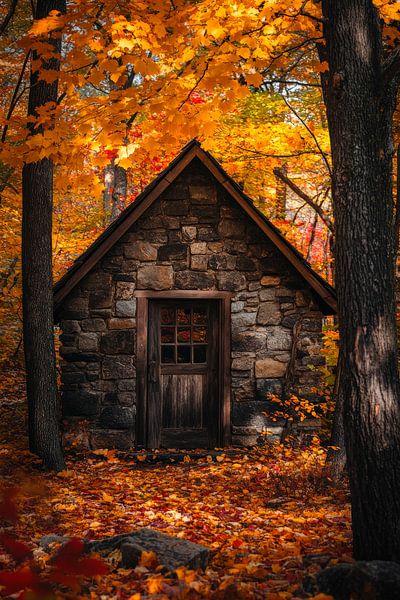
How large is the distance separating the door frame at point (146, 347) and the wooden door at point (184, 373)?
0.38ft

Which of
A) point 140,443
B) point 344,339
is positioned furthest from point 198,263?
point 344,339

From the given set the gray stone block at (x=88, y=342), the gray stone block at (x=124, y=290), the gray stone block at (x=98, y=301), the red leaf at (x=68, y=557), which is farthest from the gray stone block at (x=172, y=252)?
the red leaf at (x=68, y=557)

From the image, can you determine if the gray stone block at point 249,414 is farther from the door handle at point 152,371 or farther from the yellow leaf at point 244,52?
the yellow leaf at point 244,52

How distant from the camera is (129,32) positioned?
5.64m

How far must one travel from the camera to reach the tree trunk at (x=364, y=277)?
3881 mm

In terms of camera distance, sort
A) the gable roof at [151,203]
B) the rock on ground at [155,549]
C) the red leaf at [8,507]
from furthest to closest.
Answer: the gable roof at [151,203]
the rock on ground at [155,549]
the red leaf at [8,507]

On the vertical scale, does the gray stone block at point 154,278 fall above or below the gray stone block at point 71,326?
above

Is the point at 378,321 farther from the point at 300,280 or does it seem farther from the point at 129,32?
the point at 300,280

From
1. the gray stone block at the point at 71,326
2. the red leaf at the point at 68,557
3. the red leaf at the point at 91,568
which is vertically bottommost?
the red leaf at the point at 91,568

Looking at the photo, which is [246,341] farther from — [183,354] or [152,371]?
[152,371]

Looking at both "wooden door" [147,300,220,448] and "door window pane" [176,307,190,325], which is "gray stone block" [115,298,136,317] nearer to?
"wooden door" [147,300,220,448]

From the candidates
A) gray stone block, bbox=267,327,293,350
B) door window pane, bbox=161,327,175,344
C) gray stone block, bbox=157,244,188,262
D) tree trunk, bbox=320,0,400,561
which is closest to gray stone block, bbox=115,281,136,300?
gray stone block, bbox=157,244,188,262

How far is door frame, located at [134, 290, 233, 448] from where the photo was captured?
870 centimetres

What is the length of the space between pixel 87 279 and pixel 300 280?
3.20 m
